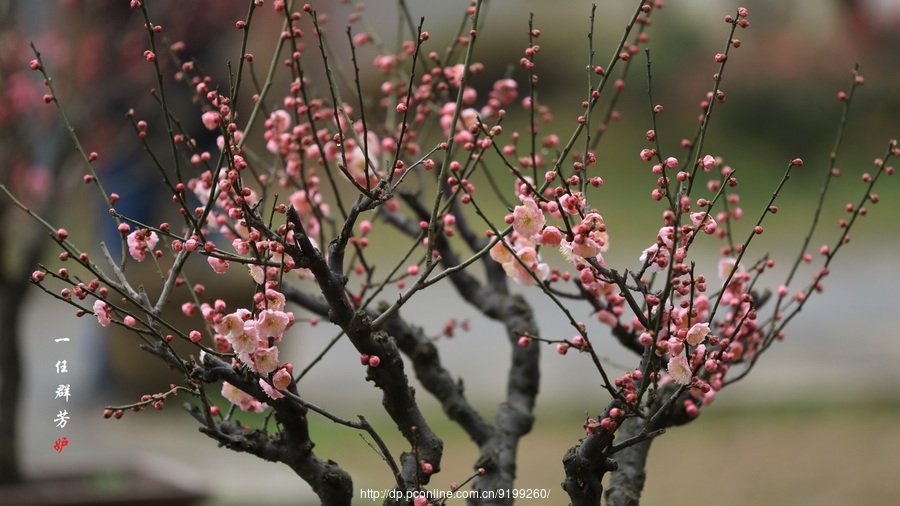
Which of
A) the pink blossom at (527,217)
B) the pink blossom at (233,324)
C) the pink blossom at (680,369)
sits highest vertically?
the pink blossom at (527,217)

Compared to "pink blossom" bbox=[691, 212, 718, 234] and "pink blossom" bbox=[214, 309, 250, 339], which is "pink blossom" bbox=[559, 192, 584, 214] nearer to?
"pink blossom" bbox=[691, 212, 718, 234]

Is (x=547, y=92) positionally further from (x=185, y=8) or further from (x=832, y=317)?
(x=185, y=8)

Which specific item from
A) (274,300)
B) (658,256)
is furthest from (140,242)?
(658,256)

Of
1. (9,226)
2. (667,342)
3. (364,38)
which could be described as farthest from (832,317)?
(667,342)

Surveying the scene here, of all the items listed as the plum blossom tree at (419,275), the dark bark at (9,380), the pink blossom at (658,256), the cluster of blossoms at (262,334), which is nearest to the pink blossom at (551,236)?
the plum blossom tree at (419,275)

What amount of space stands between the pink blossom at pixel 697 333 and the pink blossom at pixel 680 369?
0.09 feet

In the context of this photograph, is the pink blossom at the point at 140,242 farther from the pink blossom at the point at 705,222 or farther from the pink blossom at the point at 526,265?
the pink blossom at the point at 705,222

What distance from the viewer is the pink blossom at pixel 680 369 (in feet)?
4.27

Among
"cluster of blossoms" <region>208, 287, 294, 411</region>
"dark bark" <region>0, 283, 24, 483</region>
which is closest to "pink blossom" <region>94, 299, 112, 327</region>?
"cluster of blossoms" <region>208, 287, 294, 411</region>

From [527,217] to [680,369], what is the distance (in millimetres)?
259

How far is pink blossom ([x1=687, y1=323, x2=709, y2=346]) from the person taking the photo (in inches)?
50.5

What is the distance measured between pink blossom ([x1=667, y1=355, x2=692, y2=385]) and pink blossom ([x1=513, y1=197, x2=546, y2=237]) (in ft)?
0.75

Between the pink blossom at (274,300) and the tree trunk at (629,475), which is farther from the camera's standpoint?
the tree trunk at (629,475)

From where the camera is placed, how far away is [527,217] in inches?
51.4
